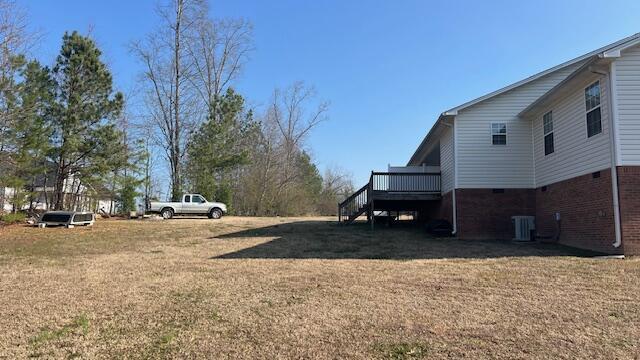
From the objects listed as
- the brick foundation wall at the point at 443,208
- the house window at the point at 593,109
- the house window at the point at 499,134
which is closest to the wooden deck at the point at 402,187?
the brick foundation wall at the point at 443,208

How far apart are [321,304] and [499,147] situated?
12.5 metres

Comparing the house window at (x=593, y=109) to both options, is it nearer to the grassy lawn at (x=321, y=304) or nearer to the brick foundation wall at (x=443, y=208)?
the grassy lawn at (x=321, y=304)

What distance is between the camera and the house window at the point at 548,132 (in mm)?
15383

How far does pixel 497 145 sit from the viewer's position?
1723cm

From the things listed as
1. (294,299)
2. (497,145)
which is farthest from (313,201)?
(294,299)

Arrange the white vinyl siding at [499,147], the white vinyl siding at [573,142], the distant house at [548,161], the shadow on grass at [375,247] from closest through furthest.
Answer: the distant house at [548,161], the white vinyl siding at [573,142], the shadow on grass at [375,247], the white vinyl siding at [499,147]

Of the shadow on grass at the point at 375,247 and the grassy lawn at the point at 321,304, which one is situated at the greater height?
the shadow on grass at the point at 375,247

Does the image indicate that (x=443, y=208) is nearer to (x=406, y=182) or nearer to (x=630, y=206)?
(x=406, y=182)

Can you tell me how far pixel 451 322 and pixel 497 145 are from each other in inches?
497

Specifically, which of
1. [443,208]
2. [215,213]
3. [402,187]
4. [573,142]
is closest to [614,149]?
[573,142]

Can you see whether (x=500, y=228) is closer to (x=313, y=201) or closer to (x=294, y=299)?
(x=294, y=299)

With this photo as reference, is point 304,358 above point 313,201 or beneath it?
beneath

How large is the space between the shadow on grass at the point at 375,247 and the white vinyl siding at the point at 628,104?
2694 mm

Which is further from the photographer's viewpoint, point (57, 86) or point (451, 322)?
point (57, 86)
